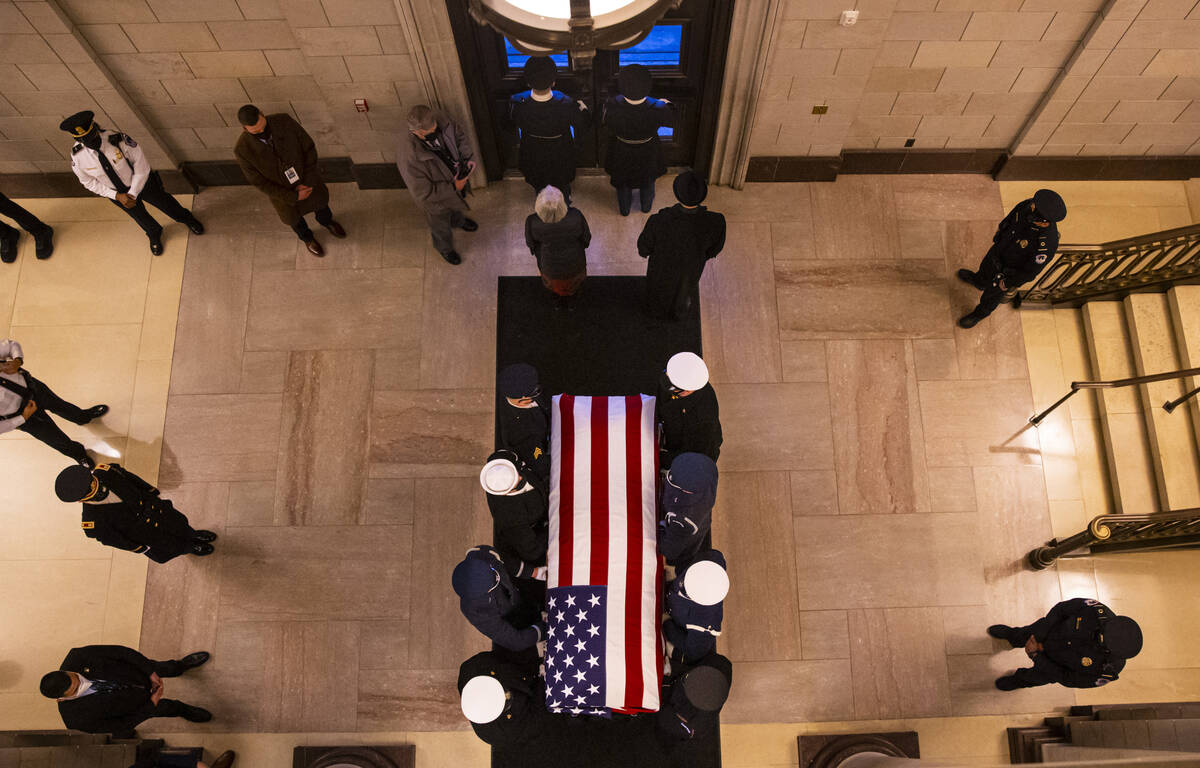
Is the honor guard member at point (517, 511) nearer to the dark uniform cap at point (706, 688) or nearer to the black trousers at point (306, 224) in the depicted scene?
the dark uniform cap at point (706, 688)

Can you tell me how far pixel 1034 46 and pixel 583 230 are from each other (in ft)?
11.3

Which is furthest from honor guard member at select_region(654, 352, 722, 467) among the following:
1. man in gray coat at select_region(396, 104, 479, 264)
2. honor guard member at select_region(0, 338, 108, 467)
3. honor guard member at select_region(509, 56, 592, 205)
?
honor guard member at select_region(0, 338, 108, 467)

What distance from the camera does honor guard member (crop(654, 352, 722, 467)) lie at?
150 inches

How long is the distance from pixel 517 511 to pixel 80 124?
3893mm

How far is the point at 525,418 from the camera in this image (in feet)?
13.0

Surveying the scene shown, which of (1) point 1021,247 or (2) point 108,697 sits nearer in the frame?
(2) point 108,697

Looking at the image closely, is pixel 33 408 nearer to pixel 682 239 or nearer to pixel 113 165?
pixel 113 165

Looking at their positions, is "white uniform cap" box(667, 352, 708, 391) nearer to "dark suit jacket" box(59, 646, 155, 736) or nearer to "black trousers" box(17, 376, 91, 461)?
"dark suit jacket" box(59, 646, 155, 736)

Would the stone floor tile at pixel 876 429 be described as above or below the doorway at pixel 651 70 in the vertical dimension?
below

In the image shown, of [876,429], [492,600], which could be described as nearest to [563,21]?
[492,600]

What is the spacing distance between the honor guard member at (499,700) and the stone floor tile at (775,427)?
2.07m

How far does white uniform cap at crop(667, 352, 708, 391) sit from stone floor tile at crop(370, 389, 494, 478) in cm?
175

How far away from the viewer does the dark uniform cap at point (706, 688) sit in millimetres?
3371

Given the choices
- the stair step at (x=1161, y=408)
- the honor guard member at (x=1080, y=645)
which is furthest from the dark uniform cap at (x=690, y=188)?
the stair step at (x=1161, y=408)
